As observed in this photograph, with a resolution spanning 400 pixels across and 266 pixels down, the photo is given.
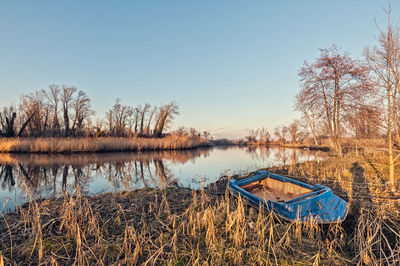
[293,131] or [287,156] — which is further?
[293,131]

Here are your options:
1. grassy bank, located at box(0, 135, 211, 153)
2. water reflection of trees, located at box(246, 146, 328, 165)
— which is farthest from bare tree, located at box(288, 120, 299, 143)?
grassy bank, located at box(0, 135, 211, 153)

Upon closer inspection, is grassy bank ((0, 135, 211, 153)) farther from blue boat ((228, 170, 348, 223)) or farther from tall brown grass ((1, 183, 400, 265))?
blue boat ((228, 170, 348, 223))

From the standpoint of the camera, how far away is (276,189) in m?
6.80

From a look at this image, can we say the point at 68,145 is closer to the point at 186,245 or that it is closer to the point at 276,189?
the point at 276,189

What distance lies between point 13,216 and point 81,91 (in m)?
48.6

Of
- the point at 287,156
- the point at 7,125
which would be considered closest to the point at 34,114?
the point at 7,125

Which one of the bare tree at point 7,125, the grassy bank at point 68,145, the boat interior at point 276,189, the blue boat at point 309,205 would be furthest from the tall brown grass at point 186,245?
the bare tree at point 7,125

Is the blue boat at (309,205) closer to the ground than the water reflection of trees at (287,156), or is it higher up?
higher up

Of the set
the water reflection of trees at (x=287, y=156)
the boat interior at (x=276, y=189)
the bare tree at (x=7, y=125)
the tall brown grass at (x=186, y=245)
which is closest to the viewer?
the tall brown grass at (x=186, y=245)

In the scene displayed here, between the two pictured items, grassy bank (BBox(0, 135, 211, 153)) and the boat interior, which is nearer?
the boat interior

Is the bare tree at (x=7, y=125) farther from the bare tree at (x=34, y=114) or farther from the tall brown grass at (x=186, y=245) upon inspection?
the tall brown grass at (x=186, y=245)

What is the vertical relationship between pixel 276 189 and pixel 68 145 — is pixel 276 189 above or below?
below

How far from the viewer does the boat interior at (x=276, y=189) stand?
598 cm

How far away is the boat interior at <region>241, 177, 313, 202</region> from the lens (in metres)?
5.98
